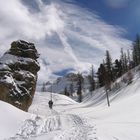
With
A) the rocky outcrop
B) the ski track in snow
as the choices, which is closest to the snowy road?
Answer: the ski track in snow

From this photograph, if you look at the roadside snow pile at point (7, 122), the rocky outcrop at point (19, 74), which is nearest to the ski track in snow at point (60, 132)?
the roadside snow pile at point (7, 122)

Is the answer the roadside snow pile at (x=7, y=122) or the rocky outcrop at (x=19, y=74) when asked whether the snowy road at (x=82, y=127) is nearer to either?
the roadside snow pile at (x=7, y=122)

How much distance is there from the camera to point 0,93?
133 ft

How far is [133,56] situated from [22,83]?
66.4 m

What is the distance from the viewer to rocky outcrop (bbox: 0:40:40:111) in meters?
41.5

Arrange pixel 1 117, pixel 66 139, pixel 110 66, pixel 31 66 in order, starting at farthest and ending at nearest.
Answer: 1. pixel 110 66
2. pixel 31 66
3. pixel 1 117
4. pixel 66 139

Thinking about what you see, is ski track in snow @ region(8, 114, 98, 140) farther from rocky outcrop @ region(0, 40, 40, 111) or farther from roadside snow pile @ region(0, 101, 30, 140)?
rocky outcrop @ region(0, 40, 40, 111)

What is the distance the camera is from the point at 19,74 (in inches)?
1772

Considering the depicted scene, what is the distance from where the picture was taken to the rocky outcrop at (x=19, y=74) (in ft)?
136

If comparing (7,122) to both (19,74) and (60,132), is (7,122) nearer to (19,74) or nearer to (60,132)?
(60,132)

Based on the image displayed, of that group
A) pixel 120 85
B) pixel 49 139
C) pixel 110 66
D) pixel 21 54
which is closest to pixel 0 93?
pixel 21 54

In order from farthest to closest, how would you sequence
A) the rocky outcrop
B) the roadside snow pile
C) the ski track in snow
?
the rocky outcrop
the roadside snow pile
the ski track in snow

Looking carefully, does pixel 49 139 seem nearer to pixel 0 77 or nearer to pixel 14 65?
pixel 0 77

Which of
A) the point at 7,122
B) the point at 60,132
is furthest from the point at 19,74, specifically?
the point at 60,132
